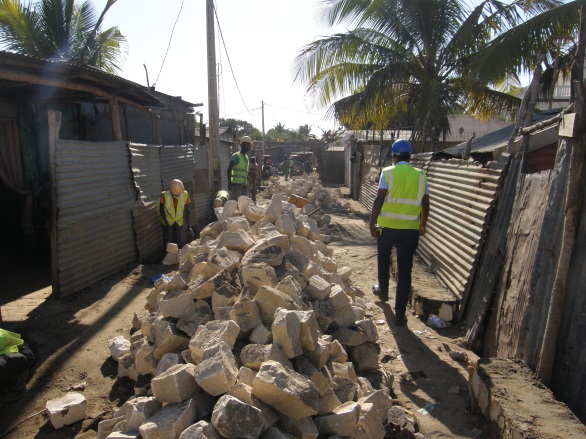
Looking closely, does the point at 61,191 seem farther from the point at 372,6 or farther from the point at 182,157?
the point at 372,6

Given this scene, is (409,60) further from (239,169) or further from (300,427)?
(300,427)

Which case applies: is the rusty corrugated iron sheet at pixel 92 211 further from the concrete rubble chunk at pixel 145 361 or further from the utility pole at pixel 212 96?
the utility pole at pixel 212 96

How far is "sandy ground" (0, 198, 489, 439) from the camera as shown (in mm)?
2996

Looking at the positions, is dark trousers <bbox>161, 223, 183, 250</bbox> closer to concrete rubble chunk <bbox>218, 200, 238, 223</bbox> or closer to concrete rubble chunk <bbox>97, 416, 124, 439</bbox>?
concrete rubble chunk <bbox>218, 200, 238, 223</bbox>

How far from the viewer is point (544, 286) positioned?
2.91 metres

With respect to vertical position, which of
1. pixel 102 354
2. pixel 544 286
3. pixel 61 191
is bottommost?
pixel 102 354

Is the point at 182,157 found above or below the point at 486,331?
above

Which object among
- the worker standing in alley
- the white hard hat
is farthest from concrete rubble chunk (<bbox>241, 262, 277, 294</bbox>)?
the worker standing in alley

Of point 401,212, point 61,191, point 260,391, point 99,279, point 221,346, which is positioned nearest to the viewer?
point 260,391

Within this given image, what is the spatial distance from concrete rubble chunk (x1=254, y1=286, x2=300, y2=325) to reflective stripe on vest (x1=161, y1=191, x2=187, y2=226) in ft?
14.7

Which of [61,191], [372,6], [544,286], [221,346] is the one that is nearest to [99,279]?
[61,191]

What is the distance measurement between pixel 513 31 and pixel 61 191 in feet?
30.5

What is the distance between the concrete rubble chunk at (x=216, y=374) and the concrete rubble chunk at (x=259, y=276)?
3.22ft

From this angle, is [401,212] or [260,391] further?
[401,212]
